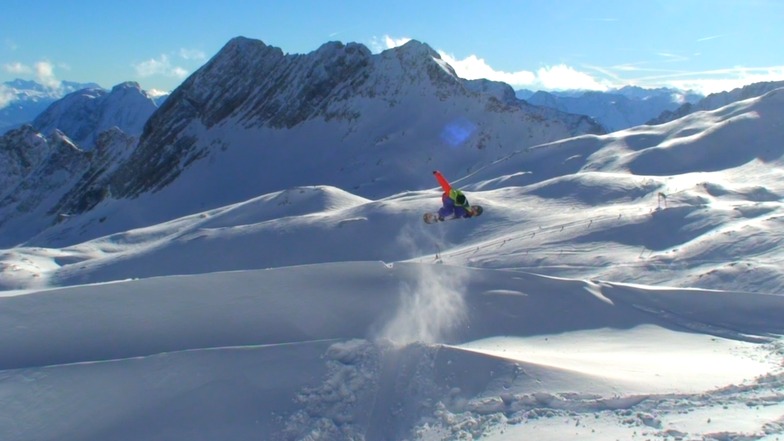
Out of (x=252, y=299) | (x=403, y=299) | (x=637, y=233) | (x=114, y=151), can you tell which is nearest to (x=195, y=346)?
(x=252, y=299)

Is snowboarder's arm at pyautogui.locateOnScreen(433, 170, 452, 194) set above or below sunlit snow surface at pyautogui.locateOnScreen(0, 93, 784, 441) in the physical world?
above

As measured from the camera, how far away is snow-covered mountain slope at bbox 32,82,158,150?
555 ft

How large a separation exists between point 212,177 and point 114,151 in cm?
2320

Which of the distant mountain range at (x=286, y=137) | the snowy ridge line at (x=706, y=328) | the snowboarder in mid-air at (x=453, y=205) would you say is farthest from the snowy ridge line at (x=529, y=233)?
the distant mountain range at (x=286, y=137)

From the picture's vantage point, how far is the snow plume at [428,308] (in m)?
12.1

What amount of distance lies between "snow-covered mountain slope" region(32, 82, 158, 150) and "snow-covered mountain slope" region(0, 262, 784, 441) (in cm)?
16413

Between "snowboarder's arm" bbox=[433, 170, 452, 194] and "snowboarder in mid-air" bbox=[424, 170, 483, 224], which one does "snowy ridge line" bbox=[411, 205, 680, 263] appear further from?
"snowboarder's arm" bbox=[433, 170, 452, 194]

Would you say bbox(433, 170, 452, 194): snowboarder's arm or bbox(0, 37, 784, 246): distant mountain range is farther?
bbox(0, 37, 784, 246): distant mountain range

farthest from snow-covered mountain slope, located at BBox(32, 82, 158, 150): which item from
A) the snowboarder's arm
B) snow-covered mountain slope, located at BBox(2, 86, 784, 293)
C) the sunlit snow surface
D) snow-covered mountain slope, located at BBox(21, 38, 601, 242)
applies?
the sunlit snow surface

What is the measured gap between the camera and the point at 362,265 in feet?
46.6

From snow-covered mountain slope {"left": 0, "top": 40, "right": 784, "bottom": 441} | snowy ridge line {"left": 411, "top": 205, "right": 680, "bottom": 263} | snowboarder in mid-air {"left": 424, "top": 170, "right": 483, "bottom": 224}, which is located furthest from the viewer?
snowy ridge line {"left": 411, "top": 205, "right": 680, "bottom": 263}

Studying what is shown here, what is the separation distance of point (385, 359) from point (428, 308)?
2336mm

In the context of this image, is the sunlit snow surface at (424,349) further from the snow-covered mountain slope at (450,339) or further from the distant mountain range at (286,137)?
the distant mountain range at (286,137)

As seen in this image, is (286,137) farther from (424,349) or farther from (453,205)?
(424,349)
